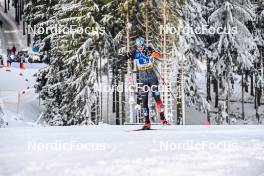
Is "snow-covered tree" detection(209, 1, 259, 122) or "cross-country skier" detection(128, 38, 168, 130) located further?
"snow-covered tree" detection(209, 1, 259, 122)

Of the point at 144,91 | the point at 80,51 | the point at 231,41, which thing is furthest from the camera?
the point at 231,41

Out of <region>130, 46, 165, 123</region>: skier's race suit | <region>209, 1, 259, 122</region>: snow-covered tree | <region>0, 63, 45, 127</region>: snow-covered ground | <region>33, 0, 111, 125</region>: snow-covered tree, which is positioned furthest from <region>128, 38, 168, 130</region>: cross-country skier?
<region>209, 1, 259, 122</region>: snow-covered tree

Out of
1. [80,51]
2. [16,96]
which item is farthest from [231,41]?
[16,96]

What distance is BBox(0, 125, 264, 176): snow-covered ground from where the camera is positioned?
A: 235 inches

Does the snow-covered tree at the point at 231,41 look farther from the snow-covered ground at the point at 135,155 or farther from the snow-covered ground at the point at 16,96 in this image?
the snow-covered ground at the point at 135,155

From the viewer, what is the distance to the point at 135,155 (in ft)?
22.7

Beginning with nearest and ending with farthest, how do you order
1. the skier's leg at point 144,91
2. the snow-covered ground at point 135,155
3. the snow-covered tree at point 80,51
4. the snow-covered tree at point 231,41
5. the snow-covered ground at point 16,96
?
the snow-covered ground at point 135,155 < the skier's leg at point 144,91 < the snow-covered tree at point 80,51 < the snow-covered tree at point 231,41 < the snow-covered ground at point 16,96

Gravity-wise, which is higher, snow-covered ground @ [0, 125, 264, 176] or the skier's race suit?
the skier's race suit

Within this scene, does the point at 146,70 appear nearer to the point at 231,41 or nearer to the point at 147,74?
the point at 147,74

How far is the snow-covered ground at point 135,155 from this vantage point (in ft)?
19.6

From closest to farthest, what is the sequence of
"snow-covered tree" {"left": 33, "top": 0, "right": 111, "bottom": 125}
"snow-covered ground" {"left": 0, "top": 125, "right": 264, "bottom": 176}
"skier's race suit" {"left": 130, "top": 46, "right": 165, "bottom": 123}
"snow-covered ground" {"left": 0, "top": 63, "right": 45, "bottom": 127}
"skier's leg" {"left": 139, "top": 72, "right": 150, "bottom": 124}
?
"snow-covered ground" {"left": 0, "top": 125, "right": 264, "bottom": 176} < "skier's leg" {"left": 139, "top": 72, "right": 150, "bottom": 124} < "skier's race suit" {"left": 130, "top": 46, "right": 165, "bottom": 123} < "snow-covered tree" {"left": 33, "top": 0, "right": 111, "bottom": 125} < "snow-covered ground" {"left": 0, "top": 63, "right": 45, "bottom": 127}

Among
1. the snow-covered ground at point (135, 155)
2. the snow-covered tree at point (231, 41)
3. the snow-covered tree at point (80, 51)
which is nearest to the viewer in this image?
the snow-covered ground at point (135, 155)

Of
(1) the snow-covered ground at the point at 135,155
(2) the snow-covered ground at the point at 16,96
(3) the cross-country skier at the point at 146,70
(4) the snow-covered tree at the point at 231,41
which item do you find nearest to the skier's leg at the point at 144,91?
(3) the cross-country skier at the point at 146,70

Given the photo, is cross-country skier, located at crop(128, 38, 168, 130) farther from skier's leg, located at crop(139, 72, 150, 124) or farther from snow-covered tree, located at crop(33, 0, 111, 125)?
snow-covered tree, located at crop(33, 0, 111, 125)
